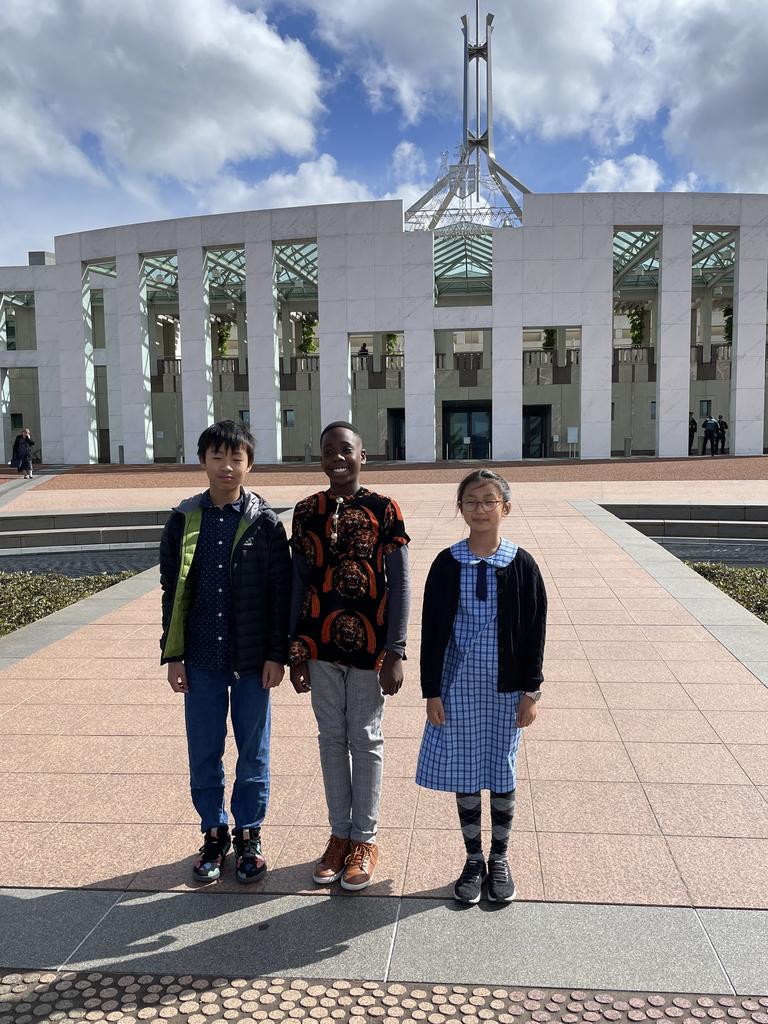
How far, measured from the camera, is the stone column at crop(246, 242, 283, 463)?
104ft

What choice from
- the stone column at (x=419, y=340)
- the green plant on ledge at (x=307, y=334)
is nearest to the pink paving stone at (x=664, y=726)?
the stone column at (x=419, y=340)

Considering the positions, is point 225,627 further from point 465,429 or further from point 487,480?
point 465,429

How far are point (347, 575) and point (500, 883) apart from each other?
4.49 feet

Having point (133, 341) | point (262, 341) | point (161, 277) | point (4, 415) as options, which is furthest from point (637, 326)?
point (4, 415)

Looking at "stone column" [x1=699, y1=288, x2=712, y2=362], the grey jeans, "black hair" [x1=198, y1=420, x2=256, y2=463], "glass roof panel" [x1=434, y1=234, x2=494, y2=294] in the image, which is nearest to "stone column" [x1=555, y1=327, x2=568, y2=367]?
"glass roof panel" [x1=434, y1=234, x2=494, y2=294]

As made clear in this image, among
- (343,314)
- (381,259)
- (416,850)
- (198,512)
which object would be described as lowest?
(416,850)

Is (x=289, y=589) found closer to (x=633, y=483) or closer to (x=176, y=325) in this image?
(x=633, y=483)

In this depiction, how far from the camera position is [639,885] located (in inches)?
129

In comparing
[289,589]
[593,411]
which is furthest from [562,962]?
[593,411]

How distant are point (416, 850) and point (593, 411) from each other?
94.1 feet

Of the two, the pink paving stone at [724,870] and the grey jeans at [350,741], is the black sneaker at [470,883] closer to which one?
the grey jeans at [350,741]

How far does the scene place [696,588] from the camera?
903 centimetres

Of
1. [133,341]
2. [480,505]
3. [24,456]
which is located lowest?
[24,456]

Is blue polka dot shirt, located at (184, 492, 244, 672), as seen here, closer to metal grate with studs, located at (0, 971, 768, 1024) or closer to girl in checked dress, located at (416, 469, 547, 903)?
girl in checked dress, located at (416, 469, 547, 903)
